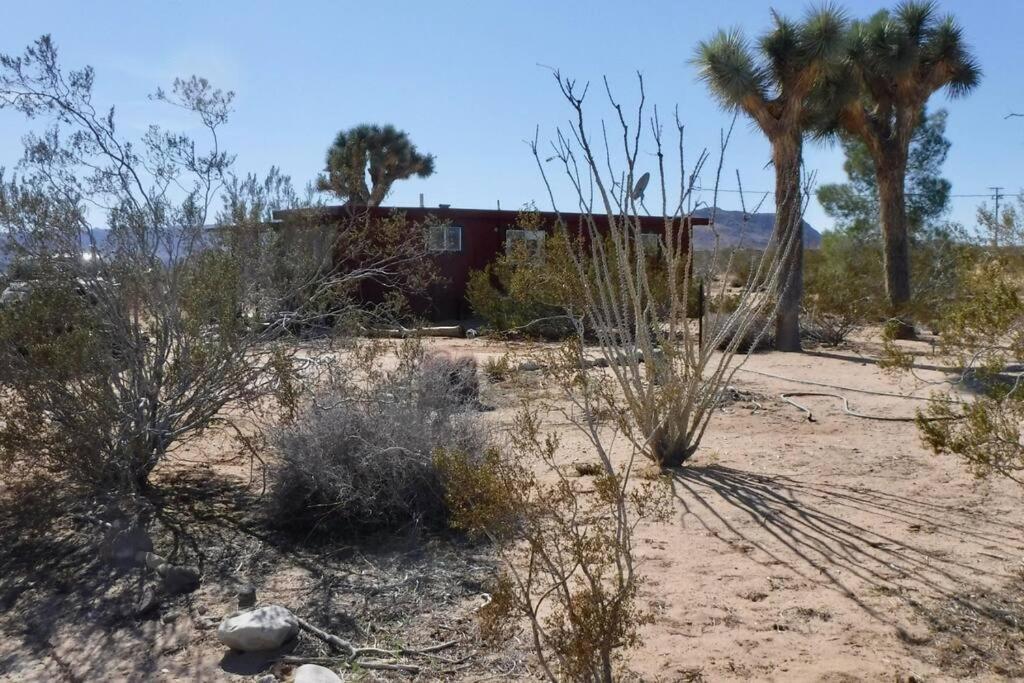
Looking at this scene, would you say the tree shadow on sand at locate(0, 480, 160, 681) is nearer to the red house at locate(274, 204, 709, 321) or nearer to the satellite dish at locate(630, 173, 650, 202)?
the satellite dish at locate(630, 173, 650, 202)

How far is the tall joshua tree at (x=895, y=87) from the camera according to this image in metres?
18.5

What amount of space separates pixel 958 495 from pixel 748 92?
10583mm

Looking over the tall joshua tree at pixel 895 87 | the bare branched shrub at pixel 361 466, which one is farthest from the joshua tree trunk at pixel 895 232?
the bare branched shrub at pixel 361 466

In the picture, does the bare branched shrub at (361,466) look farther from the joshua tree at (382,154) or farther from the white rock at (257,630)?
the joshua tree at (382,154)

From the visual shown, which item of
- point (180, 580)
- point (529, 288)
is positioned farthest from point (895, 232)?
point (180, 580)

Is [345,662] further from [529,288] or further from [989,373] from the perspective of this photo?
[529,288]

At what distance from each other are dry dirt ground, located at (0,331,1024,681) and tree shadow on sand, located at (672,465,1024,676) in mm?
16

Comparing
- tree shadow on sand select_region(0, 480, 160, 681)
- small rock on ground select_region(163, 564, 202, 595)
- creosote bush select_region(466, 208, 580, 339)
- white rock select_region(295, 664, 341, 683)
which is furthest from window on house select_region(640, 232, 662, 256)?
white rock select_region(295, 664, 341, 683)

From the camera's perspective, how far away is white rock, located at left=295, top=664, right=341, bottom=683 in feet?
14.3

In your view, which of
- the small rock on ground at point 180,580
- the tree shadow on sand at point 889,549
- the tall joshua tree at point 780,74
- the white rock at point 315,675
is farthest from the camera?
the tall joshua tree at point 780,74

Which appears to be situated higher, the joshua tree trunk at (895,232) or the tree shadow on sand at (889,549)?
the joshua tree trunk at (895,232)

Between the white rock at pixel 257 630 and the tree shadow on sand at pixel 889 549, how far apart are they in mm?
2738

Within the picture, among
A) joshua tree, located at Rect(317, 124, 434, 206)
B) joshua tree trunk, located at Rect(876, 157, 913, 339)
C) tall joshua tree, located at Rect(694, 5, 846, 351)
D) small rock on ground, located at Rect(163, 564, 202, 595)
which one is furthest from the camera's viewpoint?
joshua tree, located at Rect(317, 124, 434, 206)

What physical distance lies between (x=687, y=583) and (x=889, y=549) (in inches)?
54.1
